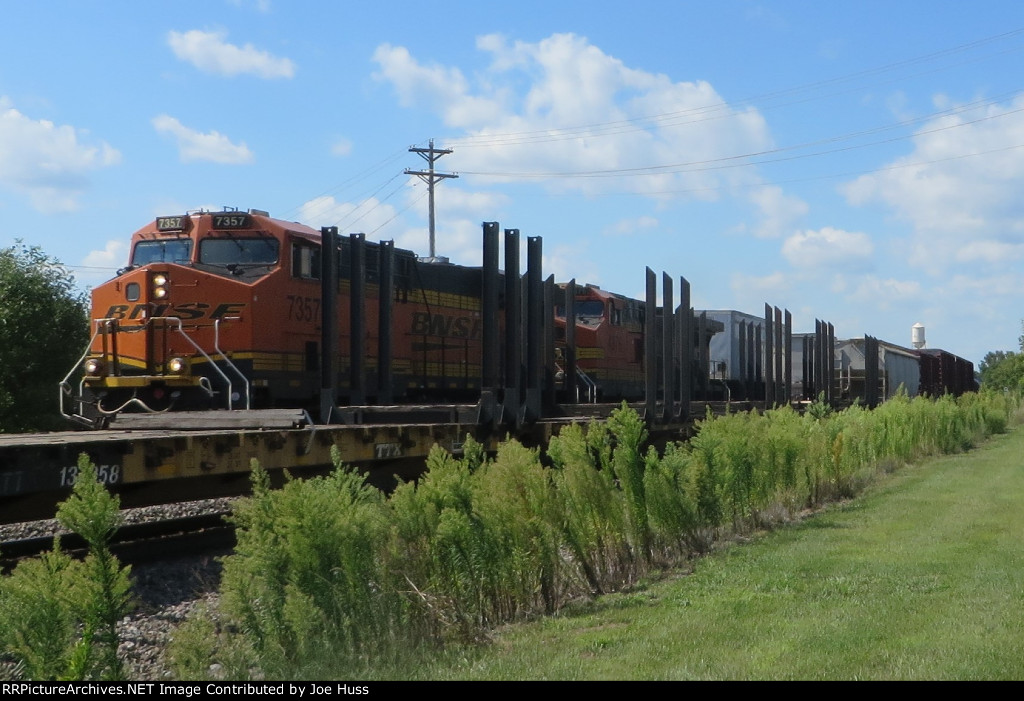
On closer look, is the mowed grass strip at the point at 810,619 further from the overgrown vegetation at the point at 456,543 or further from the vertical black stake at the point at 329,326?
the vertical black stake at the point at 329,326

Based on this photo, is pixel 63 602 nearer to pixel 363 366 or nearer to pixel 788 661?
pixel 788 661

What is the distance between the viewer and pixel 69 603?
4.60m

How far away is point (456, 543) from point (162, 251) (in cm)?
1024

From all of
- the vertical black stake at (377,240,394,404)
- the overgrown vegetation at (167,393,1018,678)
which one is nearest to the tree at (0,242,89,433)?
the vertical black stake at (377,240,394,404)

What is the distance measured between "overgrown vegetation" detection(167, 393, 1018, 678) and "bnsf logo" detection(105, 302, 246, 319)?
21.9ft

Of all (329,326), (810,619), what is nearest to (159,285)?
(329,326)

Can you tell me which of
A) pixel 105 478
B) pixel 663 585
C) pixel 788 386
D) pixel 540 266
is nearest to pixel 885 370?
pixel 788 386

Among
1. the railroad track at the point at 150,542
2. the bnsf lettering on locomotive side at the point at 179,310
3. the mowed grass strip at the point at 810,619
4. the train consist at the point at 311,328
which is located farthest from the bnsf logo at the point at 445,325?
the mowed grass strip at the point at 810,619

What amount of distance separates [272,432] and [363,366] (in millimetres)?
3612

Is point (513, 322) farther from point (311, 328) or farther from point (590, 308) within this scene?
point (590, 308)

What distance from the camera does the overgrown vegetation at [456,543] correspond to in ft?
17.0

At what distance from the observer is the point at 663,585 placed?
25.4 ft

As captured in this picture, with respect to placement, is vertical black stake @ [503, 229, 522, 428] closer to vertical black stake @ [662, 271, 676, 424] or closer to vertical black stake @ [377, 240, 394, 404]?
vertical black stake @ [377, 240, 394, 404]

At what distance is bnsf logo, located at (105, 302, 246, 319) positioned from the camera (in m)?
13.9
